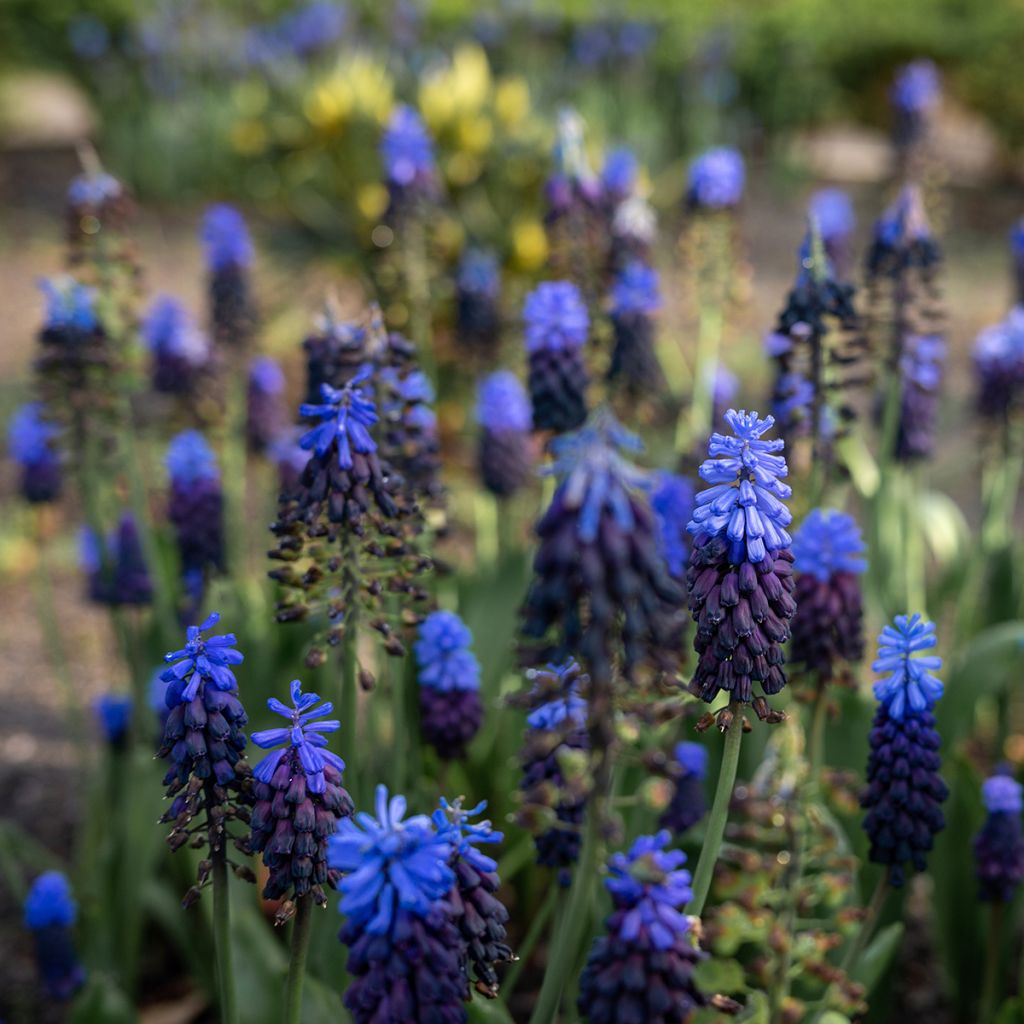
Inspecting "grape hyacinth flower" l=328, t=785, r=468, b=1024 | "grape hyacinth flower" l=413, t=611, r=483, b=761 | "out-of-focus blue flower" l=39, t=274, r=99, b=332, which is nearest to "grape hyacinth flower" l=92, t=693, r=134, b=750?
"out-of-focus blue flower" l=39, t=274, r=99, b=332

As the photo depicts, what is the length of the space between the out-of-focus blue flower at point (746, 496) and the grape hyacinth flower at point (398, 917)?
2.16ft

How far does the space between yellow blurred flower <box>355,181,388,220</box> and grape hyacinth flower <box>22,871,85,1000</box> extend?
534 centimetres

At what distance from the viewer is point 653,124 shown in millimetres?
13492

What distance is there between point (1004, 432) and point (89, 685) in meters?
4.63

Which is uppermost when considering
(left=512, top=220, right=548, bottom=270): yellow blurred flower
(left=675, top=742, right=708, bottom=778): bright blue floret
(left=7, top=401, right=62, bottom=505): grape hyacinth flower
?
(left=512, top=220, right=548, bottom=270): yellow blurred flower

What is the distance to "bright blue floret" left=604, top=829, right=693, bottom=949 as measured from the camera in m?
1.95

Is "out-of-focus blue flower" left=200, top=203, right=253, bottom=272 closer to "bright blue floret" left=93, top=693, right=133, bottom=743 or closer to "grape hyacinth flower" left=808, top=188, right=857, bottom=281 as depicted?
"bright blue floret" left=93, top=693, right=133, bottom=743

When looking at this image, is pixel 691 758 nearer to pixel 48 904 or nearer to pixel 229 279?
pixel 48 904

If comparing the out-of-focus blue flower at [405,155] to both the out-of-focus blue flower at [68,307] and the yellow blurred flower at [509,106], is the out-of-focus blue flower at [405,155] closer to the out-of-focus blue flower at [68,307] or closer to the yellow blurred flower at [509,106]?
the out-of-focus blue flower at [68,307]

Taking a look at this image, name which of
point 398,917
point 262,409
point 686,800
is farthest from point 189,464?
point 398,917

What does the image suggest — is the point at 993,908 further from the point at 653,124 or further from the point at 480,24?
the point at 480,24

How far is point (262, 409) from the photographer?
5324mm

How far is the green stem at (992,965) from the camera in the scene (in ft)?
11.4

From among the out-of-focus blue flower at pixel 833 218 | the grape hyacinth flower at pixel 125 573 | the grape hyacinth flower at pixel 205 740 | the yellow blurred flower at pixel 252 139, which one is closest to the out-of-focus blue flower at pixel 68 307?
the grape hyacinth flower at pixel 125 573
